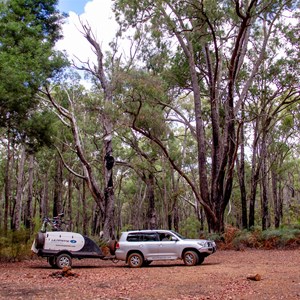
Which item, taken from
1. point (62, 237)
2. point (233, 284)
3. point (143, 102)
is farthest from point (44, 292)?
point (143, 102)

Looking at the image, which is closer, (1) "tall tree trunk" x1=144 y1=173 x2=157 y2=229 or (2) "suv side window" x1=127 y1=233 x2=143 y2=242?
(2) "suv side window" x1=127 y1=233 x2=143 y2=242

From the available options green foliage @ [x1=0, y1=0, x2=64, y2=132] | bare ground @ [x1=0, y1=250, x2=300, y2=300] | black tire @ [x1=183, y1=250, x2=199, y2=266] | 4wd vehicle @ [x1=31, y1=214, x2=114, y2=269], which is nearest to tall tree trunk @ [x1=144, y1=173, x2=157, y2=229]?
4wd vehicle @ [x1=31, y1=214, x2=114, y2=269]

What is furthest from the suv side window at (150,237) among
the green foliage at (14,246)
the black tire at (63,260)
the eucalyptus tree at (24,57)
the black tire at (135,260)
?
the eucalyptus tree at (24,57)

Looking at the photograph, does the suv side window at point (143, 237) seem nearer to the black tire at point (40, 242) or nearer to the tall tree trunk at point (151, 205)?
the black tire at point (40, 242)

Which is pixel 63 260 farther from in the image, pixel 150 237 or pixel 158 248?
pixel 158 248

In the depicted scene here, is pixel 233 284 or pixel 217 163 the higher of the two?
pixel 217 163

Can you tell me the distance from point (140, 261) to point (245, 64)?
57.7 feet

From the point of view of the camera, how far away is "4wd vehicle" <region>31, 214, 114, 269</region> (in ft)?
47.5

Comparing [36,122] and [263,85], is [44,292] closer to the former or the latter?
[36,122]

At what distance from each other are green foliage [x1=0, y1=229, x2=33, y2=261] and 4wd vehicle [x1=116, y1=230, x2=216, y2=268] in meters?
4.58

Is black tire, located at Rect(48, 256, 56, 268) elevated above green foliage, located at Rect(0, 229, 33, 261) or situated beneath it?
situated beneath

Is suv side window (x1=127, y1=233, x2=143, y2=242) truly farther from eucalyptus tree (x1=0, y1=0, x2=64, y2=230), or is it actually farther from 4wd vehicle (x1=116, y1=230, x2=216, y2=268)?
eucalyptus tree (x1=0, y1=0, x2=64, y2=230)

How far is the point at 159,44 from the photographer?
23.1m

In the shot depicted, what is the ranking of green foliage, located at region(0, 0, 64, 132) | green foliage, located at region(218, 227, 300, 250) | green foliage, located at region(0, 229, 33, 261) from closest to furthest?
1. green foliage, located at region(0, 0, 64, 132)
2. green foliage, located at region(0, 229, 33, 261)
3. green foliage, located at region(218, 227, 300, 250)
